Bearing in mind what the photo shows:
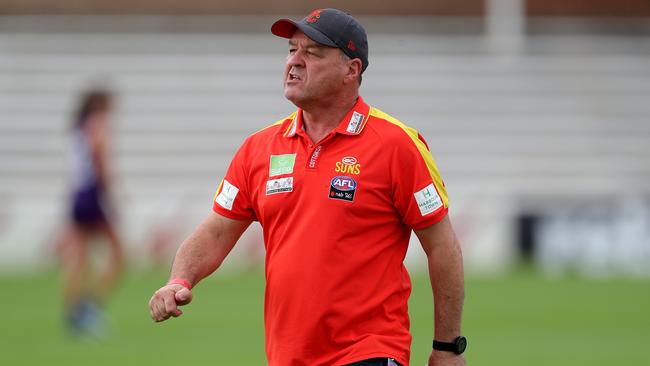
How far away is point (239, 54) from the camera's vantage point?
27219mm

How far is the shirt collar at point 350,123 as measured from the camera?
19.1ft

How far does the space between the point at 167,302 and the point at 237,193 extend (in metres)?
0.71

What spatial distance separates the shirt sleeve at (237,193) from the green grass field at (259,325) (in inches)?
228

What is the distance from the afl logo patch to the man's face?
16.5 inches

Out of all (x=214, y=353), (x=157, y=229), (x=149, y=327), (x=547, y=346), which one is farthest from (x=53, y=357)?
(x=157, y=229)

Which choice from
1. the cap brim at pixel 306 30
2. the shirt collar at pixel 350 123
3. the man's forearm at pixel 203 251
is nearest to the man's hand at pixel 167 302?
the man's forearm at pixel 203 251

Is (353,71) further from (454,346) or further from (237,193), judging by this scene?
(454,346)

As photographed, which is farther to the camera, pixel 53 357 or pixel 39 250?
pixel 39 250

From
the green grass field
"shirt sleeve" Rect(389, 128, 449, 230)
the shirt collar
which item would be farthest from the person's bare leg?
"shirt sleeve" Rect(389, 128, 449, 230)

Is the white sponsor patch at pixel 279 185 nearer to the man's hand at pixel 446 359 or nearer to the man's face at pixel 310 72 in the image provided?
the man's face at pixel 310 72

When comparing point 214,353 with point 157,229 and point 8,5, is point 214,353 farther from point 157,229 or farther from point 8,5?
point 8,5

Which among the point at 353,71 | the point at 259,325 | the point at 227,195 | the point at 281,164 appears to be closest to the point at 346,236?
the point at 281,164

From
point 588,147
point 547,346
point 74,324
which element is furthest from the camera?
point 588,147

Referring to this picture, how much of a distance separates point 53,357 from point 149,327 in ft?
8.75
